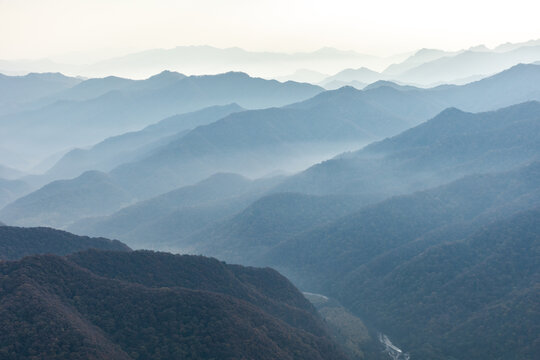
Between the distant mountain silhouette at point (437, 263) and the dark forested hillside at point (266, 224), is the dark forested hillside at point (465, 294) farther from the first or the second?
the dark forested hillside at point (266, 224)

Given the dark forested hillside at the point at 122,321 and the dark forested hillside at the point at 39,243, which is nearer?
the dark forested hillside at the point at 122,321

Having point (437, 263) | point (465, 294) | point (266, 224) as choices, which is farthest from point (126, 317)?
point (266, 224)

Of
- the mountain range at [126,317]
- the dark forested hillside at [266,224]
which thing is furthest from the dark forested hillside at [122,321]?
the dark forested hillside at [266,224]

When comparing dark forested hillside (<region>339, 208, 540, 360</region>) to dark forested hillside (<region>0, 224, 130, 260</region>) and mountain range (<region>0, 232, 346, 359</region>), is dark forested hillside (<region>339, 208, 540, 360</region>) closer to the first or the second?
mountain range (<region>0, 232, 346, 359</region>)

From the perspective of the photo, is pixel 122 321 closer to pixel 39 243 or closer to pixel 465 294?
pixel 39 243

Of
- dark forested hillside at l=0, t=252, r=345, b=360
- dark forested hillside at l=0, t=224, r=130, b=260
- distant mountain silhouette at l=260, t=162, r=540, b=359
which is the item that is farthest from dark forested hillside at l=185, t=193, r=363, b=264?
dark forested hillside at l=0, t=252, r=345, b=360

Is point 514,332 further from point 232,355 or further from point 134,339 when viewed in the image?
point 134,339

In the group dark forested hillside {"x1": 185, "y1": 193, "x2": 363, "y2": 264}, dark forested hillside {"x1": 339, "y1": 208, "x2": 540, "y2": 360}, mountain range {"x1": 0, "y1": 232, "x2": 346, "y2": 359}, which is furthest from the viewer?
dark forested hillside {"x1": 185, "y1": 193, "x2": 363, "y2": 264}

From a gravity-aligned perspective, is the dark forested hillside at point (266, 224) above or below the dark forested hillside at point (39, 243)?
below
